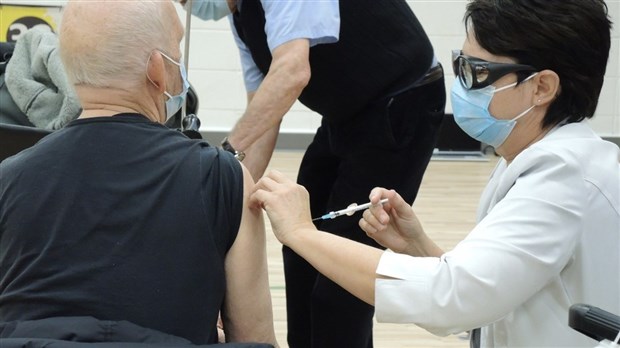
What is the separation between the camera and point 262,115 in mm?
2496

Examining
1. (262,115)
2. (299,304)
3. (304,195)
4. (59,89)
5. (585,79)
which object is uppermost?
Result: (585,79)

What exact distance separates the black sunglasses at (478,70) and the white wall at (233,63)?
5166 millimetres

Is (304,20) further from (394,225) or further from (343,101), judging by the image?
(394,225)

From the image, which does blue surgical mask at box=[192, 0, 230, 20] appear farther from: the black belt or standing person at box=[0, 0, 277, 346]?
standing person at box=[0, 0, 277, 346]

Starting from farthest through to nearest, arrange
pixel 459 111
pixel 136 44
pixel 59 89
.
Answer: pixel 59 89
pixel 459 111
pixel 136 44

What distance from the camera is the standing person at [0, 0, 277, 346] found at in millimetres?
Answer: 1469

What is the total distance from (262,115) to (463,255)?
113cm

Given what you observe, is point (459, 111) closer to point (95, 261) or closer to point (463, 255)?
point (463, 255)

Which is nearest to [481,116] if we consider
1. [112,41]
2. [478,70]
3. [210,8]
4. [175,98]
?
[478,70]

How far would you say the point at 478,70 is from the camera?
1.67 metres

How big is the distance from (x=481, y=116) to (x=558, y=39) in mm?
212

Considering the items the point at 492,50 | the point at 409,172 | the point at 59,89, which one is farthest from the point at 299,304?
the point at 492,50

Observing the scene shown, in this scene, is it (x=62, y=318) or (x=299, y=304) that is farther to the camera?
(x=299, y=304)

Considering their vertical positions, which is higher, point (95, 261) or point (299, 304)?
point (95, 261)
